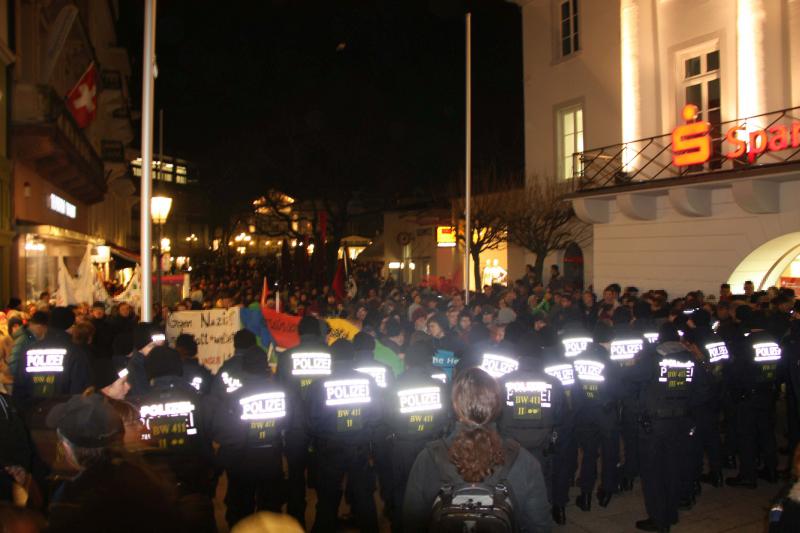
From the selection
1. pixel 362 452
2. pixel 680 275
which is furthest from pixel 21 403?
pixel 680 275

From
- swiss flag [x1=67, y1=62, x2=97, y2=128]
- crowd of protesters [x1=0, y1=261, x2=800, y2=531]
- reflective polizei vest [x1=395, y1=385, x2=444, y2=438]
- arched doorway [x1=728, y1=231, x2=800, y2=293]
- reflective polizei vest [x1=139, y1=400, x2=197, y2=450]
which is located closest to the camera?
crowd of protesters [x1=0, y1=261, x2=800, y2=531]

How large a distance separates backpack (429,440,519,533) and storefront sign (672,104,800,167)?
12856mm

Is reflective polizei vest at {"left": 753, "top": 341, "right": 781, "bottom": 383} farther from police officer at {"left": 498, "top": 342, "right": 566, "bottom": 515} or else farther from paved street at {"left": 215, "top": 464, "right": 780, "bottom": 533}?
police officer at {"left": 498, "top": 342, "right": 566, "bottom": 515}

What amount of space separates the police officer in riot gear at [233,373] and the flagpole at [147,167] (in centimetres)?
220

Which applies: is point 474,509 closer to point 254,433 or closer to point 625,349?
point 254,433

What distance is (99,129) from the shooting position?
31.3 meters

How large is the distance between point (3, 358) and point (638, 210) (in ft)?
48.3

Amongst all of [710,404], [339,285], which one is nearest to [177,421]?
[710,404]

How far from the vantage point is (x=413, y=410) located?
6602 mm

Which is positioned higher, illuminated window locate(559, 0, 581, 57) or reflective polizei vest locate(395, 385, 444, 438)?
illuminated window locate(559, 0, 581, 57)

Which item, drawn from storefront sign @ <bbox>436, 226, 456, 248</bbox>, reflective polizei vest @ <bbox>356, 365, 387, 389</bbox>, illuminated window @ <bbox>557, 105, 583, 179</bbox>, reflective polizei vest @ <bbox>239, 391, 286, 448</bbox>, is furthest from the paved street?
storefront sign @ <bbox>436, 226, 456, 248</bbox>

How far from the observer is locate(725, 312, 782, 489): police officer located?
7.98 metres

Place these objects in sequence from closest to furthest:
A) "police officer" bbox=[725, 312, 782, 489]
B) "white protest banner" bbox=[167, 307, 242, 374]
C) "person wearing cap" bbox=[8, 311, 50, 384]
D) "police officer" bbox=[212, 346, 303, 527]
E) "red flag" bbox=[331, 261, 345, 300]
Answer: "police officer" bbox=[212, 346, 303, 527] → "person wearing cap" bbox=[8, 311, 50, 384] → "police officer" bbox=[725, 312, 782, 489] → "white protest banner" bbox=[167, 307, 242, 374] → "red flag" bbox=[331, 261, 345, 300]

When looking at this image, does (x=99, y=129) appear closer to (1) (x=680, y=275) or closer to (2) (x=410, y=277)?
(2) (x=410, y=277)
